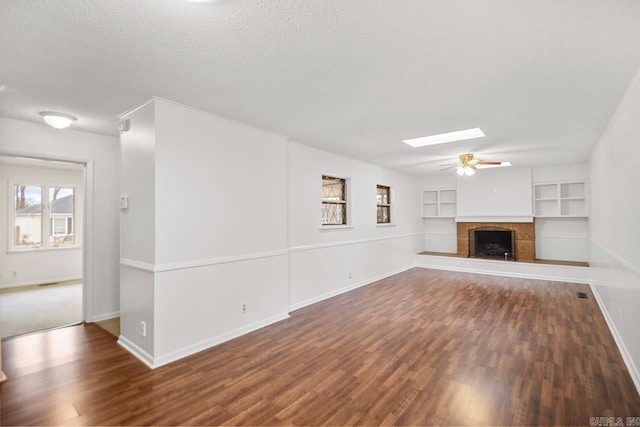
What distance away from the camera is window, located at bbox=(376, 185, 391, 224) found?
679 cm

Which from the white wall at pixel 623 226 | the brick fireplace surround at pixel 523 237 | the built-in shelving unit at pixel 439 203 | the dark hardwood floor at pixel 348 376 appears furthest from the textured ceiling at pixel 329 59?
the built-in shelving unit at pixel 439 203

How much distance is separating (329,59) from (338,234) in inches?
137

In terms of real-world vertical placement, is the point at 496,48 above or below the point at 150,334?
above

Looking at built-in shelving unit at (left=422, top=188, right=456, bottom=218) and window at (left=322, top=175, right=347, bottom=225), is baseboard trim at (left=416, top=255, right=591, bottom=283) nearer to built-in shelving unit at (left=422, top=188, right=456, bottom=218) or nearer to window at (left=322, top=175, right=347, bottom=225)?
built-in shelving unit at (left=422, top=188, right=456, bottom=218)

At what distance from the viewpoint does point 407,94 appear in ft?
8.91

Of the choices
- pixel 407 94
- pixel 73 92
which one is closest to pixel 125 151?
pixel 73 92

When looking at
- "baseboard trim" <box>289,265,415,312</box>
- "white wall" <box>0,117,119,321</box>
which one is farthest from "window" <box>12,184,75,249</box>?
"baseboard trim" <box>289,265,415,312</box>

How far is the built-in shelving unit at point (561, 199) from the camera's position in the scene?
21.7 feet

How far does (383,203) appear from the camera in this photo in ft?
22.6

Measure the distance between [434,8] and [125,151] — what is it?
131 inches

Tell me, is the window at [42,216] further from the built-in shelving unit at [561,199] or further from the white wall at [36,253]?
the built-in shelving unit at [561,199]

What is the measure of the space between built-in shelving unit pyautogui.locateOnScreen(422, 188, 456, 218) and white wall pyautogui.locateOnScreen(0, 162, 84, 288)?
8464 millimetres

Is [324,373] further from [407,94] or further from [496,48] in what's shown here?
[496,48]

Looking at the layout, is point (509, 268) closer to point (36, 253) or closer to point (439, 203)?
point (439, 203)
